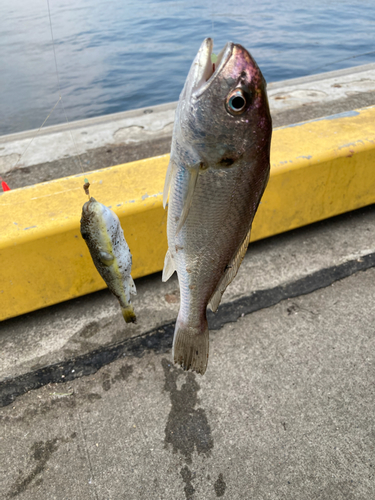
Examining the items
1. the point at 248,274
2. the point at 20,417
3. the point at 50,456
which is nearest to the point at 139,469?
the point at 50,456

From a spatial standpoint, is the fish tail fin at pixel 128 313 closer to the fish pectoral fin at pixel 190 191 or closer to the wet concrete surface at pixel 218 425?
the fish pectoral fin at pixel 190 191

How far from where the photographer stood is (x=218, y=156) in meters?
1.19

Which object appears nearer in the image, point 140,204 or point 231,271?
point 231,271

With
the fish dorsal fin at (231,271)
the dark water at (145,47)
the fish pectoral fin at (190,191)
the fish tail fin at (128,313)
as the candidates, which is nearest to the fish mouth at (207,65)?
the fish pectoral fin at (190,191)

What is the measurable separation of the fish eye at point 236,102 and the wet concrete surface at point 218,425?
2001 millimetres

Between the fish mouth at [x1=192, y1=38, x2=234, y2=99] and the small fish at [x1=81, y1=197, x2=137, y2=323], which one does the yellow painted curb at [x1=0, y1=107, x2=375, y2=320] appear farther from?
the fish mouth at [x1=192, y1=38, x2=234, y2=99]

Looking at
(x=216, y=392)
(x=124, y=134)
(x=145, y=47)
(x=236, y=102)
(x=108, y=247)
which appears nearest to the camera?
(x=236, y=102)

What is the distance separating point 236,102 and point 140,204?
178cm

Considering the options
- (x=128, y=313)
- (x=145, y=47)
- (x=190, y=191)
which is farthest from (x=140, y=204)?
(x=145, y=47)

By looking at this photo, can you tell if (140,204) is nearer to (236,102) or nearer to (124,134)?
(236,102)

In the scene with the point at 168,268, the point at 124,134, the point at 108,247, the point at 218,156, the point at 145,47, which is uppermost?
the point at 218,156

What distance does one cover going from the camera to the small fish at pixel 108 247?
4.57 ft

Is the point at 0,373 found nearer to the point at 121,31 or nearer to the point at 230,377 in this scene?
the point at 230,377

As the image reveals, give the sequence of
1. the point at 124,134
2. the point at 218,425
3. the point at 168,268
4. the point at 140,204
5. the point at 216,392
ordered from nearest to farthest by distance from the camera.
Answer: the point at 168,268
the point at 218,425
the point at 216,392
the point at 140,204
the point at 124,134
